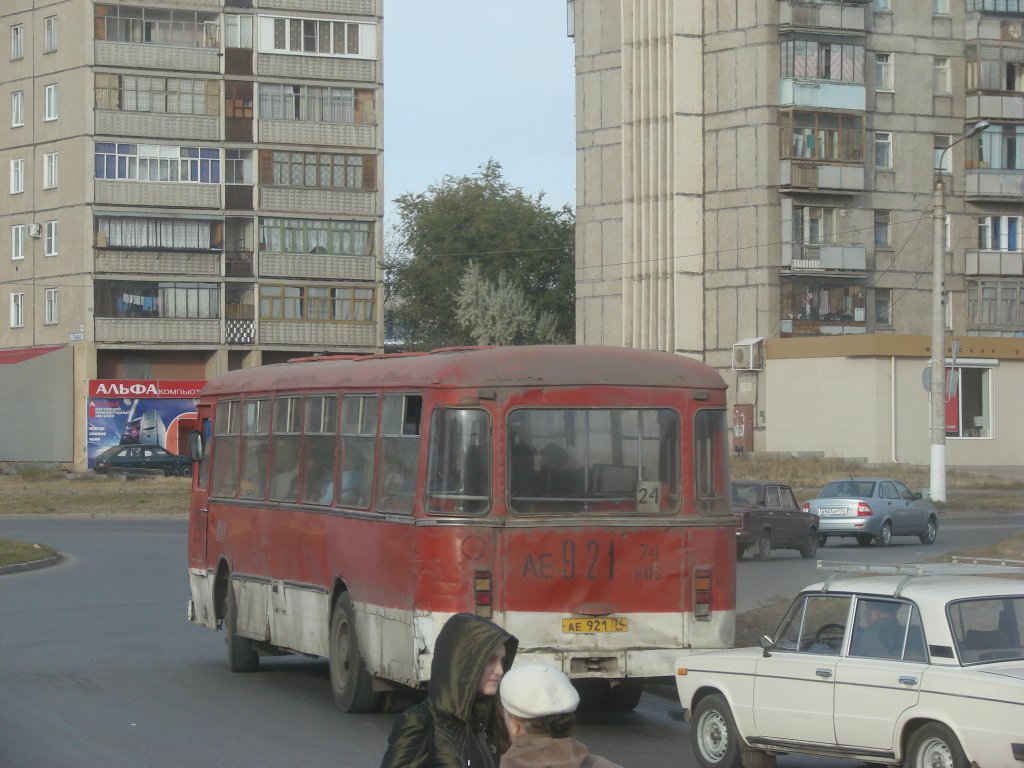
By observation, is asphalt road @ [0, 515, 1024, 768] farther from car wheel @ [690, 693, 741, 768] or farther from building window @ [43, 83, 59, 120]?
building window @ [43, 83, 59, 120]

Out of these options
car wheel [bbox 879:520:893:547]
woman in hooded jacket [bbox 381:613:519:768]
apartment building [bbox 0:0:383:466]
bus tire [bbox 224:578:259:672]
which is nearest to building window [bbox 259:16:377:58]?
apartment building [bbox 0:0:383:466]

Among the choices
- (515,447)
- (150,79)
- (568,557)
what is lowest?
(568,557)

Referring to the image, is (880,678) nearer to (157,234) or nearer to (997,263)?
(997,263)

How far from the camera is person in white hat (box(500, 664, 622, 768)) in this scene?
427 cm

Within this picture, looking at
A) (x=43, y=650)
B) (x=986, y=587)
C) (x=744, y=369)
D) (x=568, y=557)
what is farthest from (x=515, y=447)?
(x=744, y=369)

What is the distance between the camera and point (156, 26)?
229ft

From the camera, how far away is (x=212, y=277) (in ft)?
231

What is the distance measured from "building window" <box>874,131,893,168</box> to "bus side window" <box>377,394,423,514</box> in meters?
55.7

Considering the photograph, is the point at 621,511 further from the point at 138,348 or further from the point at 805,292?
the point at 138,348

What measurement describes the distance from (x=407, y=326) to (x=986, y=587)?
85.2m

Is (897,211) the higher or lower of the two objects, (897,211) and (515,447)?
the higher

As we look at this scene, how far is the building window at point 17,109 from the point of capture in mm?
71125

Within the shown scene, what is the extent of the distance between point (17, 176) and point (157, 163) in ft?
21.1

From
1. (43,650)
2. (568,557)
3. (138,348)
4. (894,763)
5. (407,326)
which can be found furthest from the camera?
(407,326)
